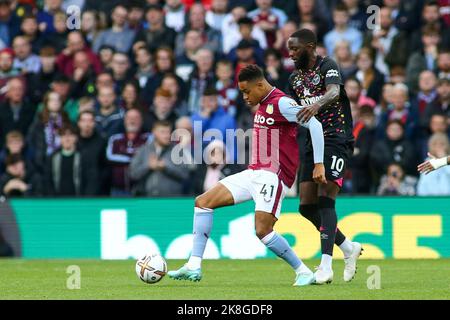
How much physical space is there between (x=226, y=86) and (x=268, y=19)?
1772 millimetres

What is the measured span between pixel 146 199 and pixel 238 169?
1.43 m

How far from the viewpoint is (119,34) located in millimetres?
20109

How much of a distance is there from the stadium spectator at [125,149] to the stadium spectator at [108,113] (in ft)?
1.40

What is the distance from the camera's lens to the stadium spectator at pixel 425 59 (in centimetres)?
1822

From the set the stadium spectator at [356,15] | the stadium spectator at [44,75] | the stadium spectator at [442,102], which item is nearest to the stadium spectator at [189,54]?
the stadium spectator at [44,75]

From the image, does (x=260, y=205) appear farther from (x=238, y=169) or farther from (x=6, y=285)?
(x=238, y=169)

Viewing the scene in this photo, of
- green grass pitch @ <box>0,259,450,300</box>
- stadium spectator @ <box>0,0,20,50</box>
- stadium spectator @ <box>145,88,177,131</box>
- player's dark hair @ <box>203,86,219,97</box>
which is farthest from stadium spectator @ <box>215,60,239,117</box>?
stadium spectator @ <box>0,0,20,50</box>

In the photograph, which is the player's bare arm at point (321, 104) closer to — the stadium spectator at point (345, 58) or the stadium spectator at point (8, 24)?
the stadium spectator at point (345, 58)

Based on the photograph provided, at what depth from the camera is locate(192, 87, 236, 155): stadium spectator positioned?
56.7 feet

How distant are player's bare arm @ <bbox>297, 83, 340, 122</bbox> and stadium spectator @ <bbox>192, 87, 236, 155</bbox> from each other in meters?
5.94

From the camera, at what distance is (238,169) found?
16781 millimetres

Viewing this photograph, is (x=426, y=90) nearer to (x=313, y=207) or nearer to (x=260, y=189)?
(x=313, y=207)

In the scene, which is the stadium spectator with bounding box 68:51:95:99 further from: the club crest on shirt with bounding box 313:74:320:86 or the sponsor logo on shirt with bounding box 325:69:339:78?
the sponsor logo on shirt with bounding box 325:69:339:78
